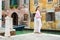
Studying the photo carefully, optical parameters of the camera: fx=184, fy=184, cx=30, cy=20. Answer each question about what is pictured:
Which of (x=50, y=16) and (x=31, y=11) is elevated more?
(x=31, y=11)

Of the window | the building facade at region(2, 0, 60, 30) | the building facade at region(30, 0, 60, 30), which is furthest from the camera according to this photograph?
the window

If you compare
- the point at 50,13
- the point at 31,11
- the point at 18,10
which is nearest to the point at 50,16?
the point at 50,13

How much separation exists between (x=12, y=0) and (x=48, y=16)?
543 cm

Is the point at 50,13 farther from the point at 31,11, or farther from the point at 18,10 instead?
the point at 18,10

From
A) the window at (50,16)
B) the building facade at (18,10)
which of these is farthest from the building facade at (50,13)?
the building facade at (18,10)

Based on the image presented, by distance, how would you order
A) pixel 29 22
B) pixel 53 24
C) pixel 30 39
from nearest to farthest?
pixel 30 39 → pixel 53 24 → pixel 29 22

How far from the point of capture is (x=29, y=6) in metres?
A: 21.5

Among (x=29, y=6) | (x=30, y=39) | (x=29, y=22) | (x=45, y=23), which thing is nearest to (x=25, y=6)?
(x=29, y=6)

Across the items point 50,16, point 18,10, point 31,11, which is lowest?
point 50,16

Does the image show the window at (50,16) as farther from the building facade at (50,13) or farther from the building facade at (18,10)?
the building facade at (18,10)

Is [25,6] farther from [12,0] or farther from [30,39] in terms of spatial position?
[30,39]

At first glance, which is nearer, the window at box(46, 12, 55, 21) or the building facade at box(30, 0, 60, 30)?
the building facade at box(30, 0, 60, 30)

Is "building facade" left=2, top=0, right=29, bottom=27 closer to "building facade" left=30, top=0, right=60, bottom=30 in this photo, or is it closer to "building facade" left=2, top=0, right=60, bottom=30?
"building facade" left=2, top=0, right=60, bottom=30

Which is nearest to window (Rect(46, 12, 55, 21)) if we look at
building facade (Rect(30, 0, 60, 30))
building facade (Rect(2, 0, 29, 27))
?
building facade (Rect(30, 0, 60, 30))
